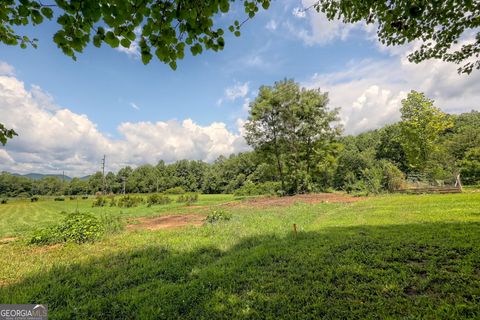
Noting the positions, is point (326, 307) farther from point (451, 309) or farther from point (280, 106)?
point (280, 106)

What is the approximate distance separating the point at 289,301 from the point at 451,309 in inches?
90.4

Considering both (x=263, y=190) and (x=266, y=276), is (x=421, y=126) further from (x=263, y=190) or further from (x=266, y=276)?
(x=266, y=276)

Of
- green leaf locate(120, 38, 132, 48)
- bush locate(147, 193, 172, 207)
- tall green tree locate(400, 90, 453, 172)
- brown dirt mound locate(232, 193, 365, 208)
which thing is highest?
tall green tree locate(400, 90, 453, 172)

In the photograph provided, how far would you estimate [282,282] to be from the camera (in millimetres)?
4676

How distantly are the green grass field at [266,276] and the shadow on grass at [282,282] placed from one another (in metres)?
0.02

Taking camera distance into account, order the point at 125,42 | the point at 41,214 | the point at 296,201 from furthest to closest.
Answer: the point at 41,214 → the point at 296,201 → the point at 125,42

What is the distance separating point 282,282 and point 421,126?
33.5 metres

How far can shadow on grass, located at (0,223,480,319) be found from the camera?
364 centimetres

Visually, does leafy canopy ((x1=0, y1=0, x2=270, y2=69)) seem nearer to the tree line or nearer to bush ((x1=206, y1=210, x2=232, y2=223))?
bush ((x1=206, y1=210, x2=232, y2=223))

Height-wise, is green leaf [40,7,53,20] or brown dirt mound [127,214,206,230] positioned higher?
green leaf [40,7,53,20]

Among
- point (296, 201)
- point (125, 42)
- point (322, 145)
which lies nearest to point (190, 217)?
point (296, 201)

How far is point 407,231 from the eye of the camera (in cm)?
780

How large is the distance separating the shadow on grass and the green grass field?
20mm

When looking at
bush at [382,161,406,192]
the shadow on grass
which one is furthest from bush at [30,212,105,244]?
bush at [382,161,406,192]
